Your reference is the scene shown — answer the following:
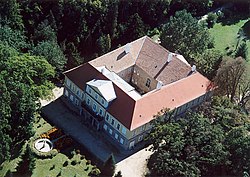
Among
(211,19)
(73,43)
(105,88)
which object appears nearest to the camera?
(105,88)

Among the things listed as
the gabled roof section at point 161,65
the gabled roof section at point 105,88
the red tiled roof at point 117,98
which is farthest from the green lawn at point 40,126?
the gabled roof section at point 161,65

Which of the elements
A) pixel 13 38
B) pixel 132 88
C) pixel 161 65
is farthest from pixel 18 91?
pixel 161 65

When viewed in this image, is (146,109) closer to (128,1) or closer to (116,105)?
(116,105)

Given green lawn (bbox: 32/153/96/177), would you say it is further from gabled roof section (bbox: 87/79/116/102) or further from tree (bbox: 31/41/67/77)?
tree (bbox: 31/41/67/77)

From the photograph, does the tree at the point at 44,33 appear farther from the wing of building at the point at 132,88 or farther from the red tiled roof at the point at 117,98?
the red tiled roof at the point at 117,98

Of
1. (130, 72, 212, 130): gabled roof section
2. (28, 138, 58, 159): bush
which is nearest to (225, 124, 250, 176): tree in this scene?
(130, 72, 212, 130): gabled roof section

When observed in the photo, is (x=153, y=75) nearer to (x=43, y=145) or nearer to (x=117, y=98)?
(x=117, y=98)
